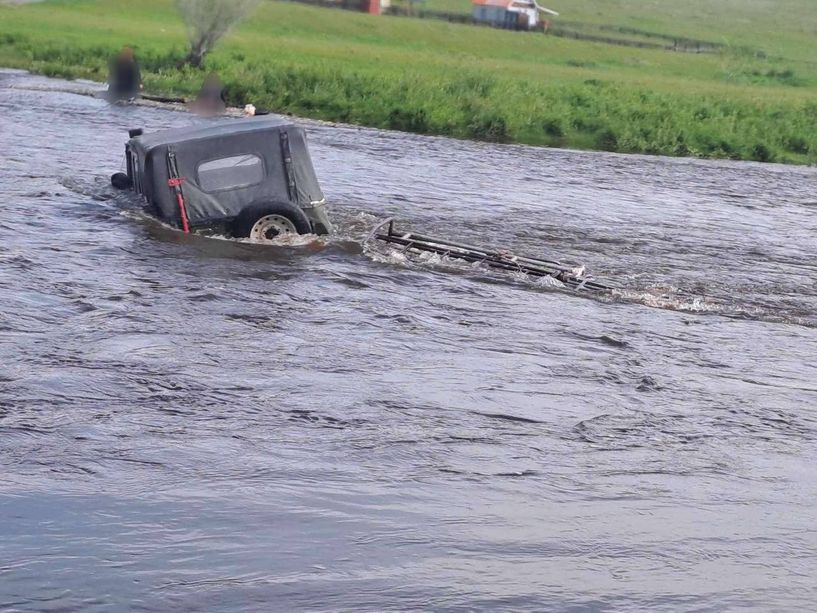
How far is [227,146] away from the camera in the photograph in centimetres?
1495

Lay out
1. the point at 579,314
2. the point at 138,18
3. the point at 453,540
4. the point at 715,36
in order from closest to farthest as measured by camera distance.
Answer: the point at 453,540 → the point at 579,314 → the point at 138,18 → the point at 715,36

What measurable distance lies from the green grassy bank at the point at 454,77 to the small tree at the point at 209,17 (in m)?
1.06

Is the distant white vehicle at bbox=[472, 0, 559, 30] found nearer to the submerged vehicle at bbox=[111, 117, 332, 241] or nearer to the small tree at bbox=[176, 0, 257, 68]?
the small tree at bbox=[176, 0, 257, 68]

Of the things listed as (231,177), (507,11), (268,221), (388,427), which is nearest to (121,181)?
(231,177)

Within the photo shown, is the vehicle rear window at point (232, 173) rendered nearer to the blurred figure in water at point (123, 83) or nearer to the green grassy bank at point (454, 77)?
the green grassy bank at point (454, 77)

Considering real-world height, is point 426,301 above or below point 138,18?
below

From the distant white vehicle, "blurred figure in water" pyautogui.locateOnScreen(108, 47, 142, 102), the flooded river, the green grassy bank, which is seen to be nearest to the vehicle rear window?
the flooded river

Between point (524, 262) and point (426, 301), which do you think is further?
point (524, 262)

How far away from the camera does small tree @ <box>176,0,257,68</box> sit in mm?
49031

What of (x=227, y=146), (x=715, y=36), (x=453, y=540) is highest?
(x=715, y=36)

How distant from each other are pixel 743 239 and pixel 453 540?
1412 cm

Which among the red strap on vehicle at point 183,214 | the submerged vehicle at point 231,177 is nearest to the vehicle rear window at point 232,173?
the submerged vehicle at point 231,177

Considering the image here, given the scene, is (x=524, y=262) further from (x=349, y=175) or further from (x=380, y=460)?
(x=349, y=175)

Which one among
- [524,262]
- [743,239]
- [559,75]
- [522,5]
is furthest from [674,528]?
[522,5]
